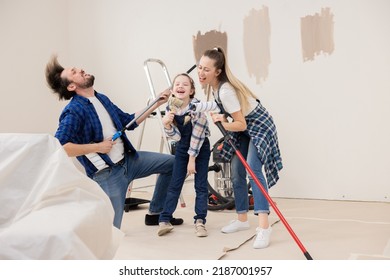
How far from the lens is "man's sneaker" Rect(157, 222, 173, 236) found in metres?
2.76

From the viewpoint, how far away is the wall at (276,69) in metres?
3.59

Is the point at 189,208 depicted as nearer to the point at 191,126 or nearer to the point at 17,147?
the point at 191,126

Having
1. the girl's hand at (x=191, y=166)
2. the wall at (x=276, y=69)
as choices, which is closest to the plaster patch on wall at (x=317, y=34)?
the wall at (x=276, y=69)

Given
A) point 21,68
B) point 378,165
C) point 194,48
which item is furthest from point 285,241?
point 21,68

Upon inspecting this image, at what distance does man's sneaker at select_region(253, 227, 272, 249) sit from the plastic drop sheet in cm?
139

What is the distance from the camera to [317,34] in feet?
12.2

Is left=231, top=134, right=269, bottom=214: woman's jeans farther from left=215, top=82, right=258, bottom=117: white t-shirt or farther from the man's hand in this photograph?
the man's hand

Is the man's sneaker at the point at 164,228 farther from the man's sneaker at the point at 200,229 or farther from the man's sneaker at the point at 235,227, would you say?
the man's sneaker at the point at 235,227

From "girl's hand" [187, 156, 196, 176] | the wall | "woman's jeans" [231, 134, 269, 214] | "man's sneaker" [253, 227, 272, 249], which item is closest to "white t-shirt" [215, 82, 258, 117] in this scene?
"woman's jeans" [231, 134, 269, 214]

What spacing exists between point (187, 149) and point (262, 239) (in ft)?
2.41

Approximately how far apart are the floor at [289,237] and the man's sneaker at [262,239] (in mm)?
31

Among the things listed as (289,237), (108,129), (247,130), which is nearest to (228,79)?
(247,130)

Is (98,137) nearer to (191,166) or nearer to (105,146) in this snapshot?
(105,146)

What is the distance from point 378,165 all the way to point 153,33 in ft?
7.92
